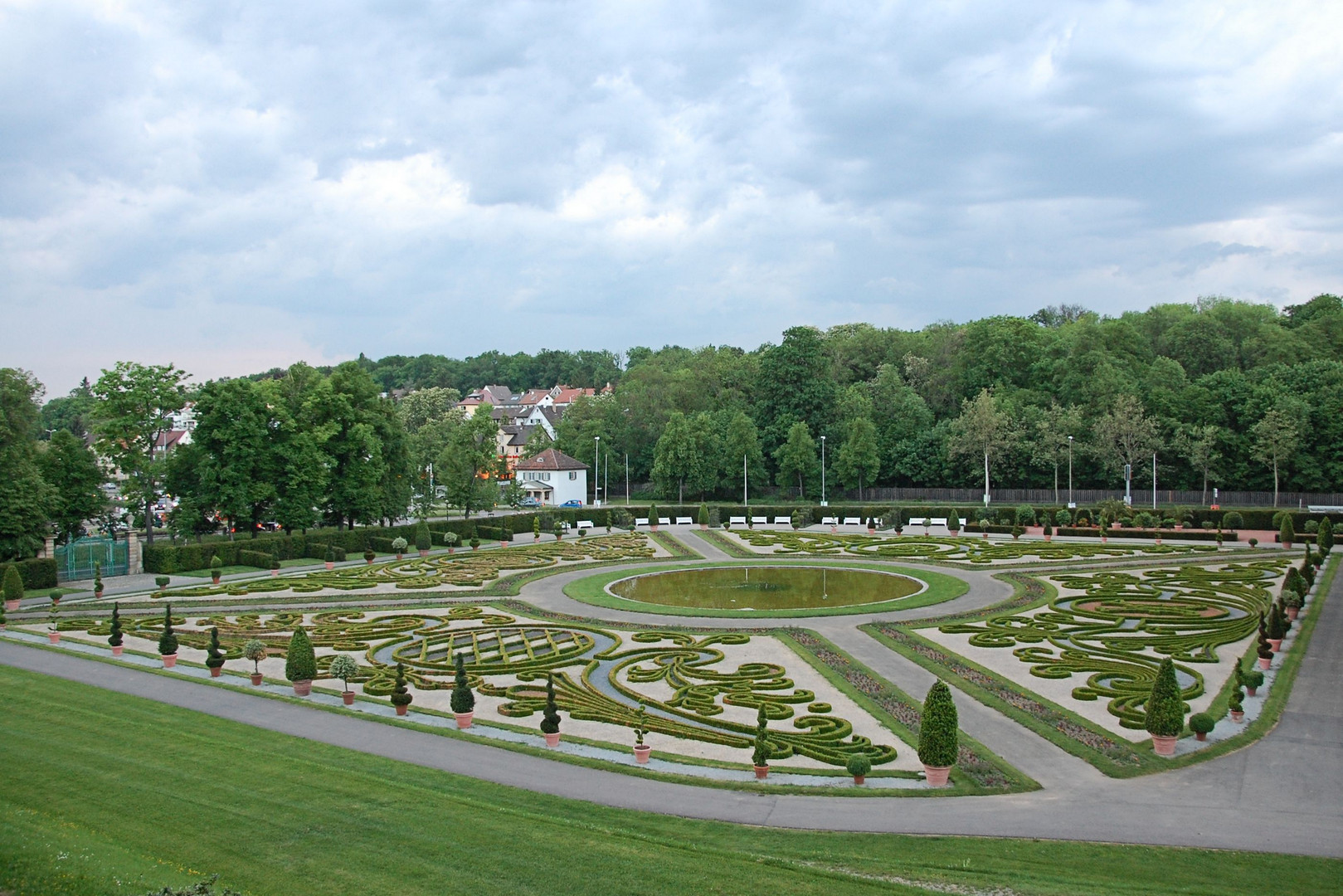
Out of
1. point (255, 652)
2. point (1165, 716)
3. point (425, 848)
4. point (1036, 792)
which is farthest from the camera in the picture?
point (255, 652)

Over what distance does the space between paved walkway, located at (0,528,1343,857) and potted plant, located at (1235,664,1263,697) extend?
904mm

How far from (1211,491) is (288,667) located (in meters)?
78.4

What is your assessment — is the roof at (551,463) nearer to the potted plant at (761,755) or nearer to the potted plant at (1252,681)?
the potted plant at (1252,681)

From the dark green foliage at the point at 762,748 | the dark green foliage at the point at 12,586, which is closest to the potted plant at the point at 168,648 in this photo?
the dark green foliage at the point at 12,586

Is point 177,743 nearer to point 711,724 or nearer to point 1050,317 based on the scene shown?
point 711,724

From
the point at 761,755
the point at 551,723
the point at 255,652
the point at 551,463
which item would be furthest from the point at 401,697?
the point at 551,463

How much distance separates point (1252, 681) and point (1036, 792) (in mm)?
10099

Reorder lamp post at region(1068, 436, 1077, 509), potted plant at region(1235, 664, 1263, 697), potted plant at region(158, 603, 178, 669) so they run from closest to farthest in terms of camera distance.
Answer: potted plant at region(1235, 664, 1263, 697), potted plant at region(158, 603, 178, 669), lamp post at region(1068, 436, 1077, 509)

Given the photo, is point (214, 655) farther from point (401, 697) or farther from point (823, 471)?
point (823, 471)

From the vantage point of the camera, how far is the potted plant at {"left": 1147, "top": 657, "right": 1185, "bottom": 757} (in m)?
20.0

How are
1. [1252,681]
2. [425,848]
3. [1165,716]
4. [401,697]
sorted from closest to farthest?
[425,848] → [1165,716] → [401,697] → [1252,681]

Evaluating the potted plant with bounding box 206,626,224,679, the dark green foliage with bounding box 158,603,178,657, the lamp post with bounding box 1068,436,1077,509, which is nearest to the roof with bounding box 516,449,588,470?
the lamp post with bounding box 1068,436,1077,509

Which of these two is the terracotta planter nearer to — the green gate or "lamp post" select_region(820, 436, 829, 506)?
the green gate

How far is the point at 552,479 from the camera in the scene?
86.2 meters
